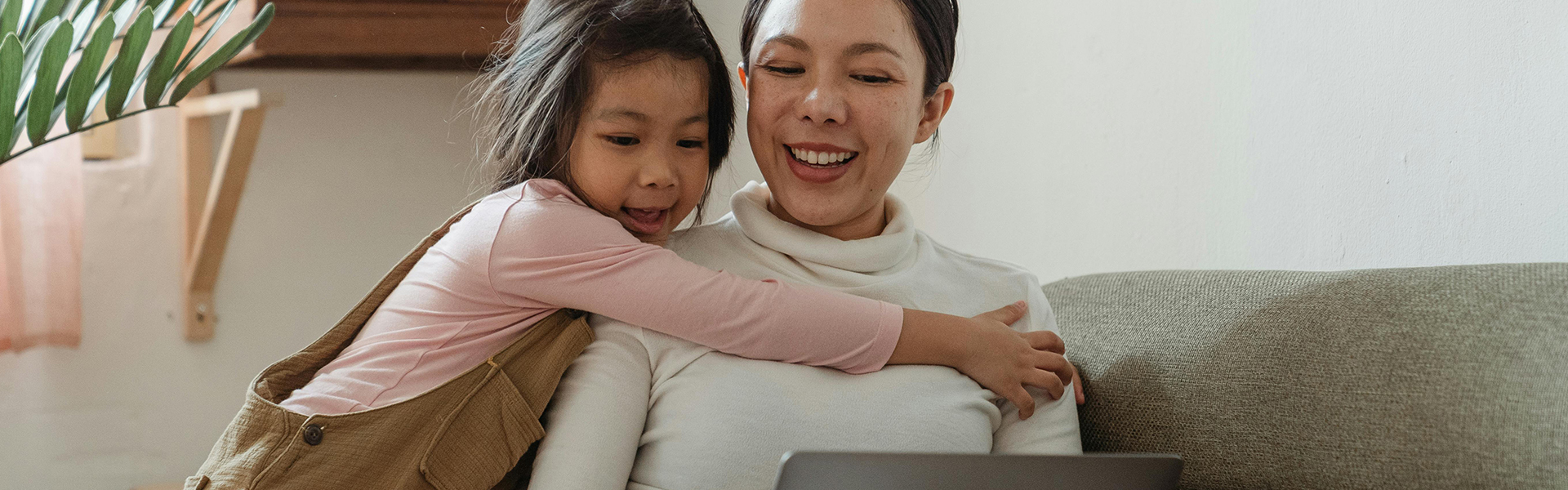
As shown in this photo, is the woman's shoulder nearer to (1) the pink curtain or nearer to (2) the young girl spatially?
(2) the young girl

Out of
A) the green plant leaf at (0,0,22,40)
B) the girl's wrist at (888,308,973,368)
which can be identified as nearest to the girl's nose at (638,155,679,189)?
the girl's wrist at (888,308,973,368)

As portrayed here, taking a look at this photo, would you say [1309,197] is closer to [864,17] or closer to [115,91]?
[864,17]

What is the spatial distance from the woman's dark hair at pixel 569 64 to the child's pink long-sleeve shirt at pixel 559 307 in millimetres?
82

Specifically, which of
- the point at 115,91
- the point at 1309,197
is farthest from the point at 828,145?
the point at 115,91

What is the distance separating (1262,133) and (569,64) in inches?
31.8

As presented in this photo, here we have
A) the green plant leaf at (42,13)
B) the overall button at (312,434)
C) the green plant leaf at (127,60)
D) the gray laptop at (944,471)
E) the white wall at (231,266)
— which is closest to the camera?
the gray laptop at (944,471)

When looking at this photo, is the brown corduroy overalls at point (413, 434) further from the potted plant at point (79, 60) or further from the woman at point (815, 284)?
the potted plant at point (79, 60)

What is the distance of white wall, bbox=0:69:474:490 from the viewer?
8.71 ft

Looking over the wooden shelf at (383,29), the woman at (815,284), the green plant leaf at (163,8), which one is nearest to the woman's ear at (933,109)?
the woman at (815,284)

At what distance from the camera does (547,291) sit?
Answer: 0.93m

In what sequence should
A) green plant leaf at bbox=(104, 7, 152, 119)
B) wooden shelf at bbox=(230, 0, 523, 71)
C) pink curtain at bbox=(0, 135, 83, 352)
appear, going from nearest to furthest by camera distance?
green plant leaf at bbox=(104, 7, 152, 119), wooden shelf at bbox=(230, 0, 523, 71), pink curtain at bbox=(0, 135, 83, 352)

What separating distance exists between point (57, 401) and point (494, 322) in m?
2.23

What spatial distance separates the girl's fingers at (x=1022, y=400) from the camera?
100 centimetres

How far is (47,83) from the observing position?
3.54ft
